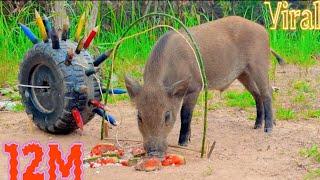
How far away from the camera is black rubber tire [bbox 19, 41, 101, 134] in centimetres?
641

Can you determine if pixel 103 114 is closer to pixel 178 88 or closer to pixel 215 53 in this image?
pixel 178 88

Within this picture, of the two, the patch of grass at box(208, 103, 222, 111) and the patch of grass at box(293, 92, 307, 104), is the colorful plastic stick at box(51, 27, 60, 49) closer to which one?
the patch of grass at box(208, 103, 222, 111)

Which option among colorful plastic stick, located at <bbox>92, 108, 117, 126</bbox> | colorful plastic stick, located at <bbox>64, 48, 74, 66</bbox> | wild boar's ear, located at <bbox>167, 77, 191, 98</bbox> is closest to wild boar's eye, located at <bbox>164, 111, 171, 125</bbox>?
wild boar's ear, located at <bbox>167, 77, 191, 98</bbox>

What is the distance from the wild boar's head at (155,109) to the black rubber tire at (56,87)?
634 mm

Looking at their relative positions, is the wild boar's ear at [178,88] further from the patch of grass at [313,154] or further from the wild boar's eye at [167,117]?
the patch of grass at [313,154]

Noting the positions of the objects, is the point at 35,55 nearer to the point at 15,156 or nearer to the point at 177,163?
the point at 15,156

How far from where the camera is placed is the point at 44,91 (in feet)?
22.0

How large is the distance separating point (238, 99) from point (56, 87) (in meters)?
2.49

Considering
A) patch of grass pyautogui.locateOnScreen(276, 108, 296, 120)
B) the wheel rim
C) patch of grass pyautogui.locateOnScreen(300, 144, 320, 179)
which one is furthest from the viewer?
patch of grass pyautogui.locateOnScreen(276, 108, 296, 120)

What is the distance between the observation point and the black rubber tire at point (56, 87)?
641cm

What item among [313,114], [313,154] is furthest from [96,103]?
[313,114]

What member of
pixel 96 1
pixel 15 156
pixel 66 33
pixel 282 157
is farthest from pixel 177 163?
pixel 96 1

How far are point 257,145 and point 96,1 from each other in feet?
11.5

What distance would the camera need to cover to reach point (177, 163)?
→ 569cm
